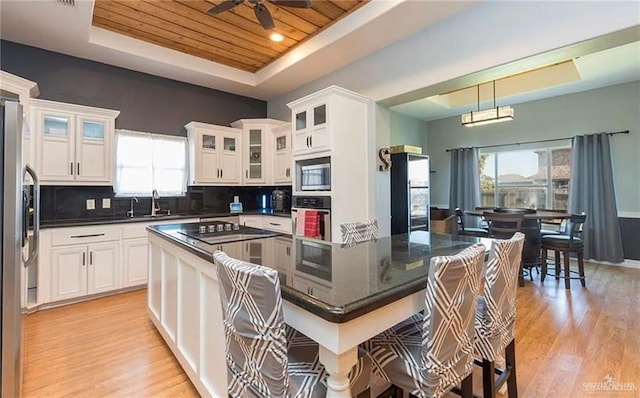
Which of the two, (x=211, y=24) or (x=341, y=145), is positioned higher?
(x=211, y=24)

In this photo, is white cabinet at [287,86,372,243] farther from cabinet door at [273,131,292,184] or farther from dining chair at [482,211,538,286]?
dining chair at [482,211,538,286]

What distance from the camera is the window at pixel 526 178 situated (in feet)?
18.6

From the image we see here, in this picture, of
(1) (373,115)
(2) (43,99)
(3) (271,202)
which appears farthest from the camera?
(3) (271,202)

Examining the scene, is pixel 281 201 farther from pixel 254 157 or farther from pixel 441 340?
pixel 441 340

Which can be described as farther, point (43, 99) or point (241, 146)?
point (241, 146)

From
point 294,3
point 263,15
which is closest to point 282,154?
point 263,15

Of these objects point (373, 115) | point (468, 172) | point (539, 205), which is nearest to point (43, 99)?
point (373, 115)

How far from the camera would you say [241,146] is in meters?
5.00

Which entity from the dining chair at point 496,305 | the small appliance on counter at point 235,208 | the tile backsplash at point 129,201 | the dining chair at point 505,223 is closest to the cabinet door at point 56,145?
the tile backsplash at point 129,201

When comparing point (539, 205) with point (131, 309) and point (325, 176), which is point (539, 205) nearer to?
point (325, 176)

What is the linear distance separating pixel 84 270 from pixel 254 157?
270cm

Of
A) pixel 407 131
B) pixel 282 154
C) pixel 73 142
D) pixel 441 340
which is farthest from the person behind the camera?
pixel 407 131

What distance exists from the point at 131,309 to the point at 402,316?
10.4 feet

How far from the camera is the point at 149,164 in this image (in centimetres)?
445
